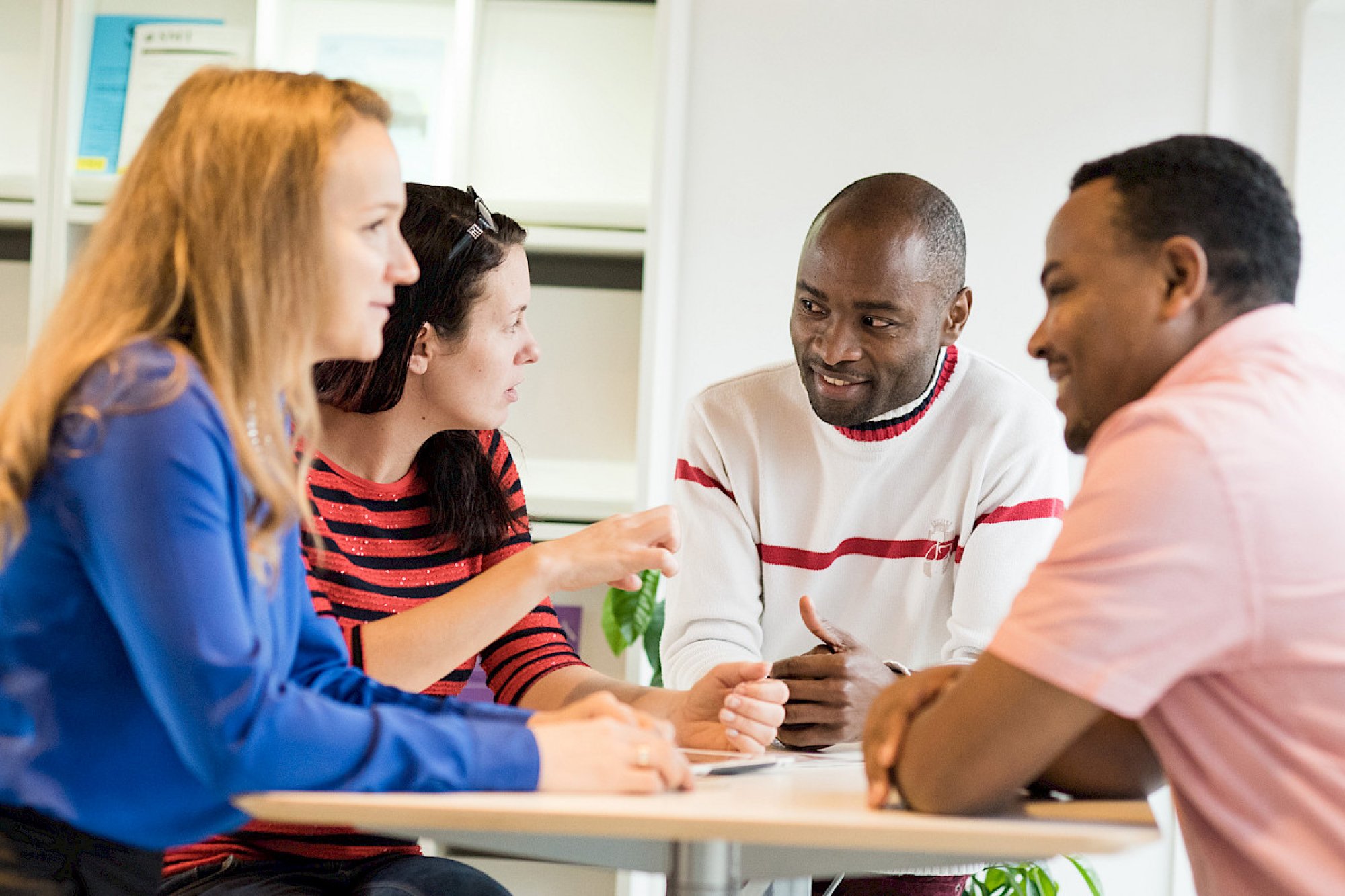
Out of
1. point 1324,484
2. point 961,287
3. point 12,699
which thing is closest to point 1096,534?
point 1324,484

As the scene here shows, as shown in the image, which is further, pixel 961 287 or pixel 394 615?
pixel 961 287

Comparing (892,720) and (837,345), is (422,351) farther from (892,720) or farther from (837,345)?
(892,720)

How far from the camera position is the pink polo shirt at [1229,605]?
1026 mm

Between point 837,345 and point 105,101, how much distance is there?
1923 millimetres

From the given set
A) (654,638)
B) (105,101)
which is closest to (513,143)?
(105,101)

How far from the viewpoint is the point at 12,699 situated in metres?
1.09

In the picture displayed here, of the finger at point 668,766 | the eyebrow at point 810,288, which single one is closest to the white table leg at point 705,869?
the finger at point 668,766

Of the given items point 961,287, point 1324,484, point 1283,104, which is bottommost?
point 1324,484

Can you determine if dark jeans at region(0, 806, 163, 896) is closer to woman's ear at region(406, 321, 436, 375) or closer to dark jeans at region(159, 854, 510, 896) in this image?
dark jeans at region(159, 854, 510, 896)

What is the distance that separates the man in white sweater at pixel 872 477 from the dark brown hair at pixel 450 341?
40 centimetres

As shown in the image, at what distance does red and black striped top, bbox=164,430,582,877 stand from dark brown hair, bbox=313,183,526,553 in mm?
28

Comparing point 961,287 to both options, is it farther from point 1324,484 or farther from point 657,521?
point 1324,484

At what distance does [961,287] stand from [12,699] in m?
1.65

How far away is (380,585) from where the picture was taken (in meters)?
1.83
